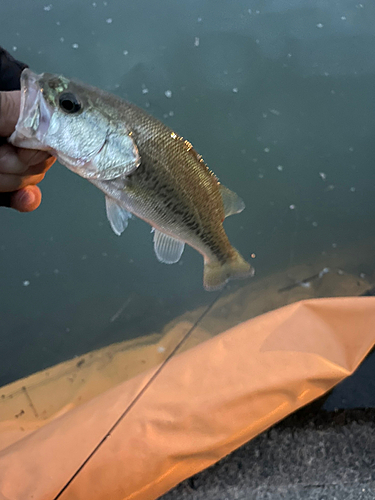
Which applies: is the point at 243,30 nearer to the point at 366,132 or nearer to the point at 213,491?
the point at 366,132

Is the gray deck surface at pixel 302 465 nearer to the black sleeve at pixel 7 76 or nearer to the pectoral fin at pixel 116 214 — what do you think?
the pectoral fin at pixel 116 214

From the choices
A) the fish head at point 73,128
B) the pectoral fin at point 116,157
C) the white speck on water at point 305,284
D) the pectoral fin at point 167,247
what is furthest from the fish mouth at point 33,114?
the white speck on water at point 305,284

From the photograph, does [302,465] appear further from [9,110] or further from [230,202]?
[9,110]

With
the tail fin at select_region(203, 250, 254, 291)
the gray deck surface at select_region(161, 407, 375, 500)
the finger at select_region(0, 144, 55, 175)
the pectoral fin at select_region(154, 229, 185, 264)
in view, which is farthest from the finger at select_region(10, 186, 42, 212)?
the gray deck surface at select_region(161, 407, 375, 500)

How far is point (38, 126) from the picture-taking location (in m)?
0.74

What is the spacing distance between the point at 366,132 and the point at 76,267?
5.56 ft

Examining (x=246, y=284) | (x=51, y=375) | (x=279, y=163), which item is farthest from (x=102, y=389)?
(x=279, y=163)

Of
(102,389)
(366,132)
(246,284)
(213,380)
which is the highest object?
(366,132)

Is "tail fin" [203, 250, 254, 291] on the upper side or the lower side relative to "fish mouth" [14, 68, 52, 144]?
lower

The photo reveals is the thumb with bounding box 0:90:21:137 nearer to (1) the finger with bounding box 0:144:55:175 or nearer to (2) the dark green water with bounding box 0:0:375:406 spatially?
(1) the finger with bounding box 0:144:55:175

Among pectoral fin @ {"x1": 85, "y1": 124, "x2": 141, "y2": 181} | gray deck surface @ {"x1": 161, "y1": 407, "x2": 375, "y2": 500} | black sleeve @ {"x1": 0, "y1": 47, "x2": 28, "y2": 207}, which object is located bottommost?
gray deck surface @ {"x1": 161, "y1": 407, "x2": 375, "y2": 500}

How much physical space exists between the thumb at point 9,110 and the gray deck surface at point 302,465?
4.04 feet

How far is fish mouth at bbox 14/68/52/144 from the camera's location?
2.40 ft

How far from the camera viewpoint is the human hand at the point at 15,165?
77cm
